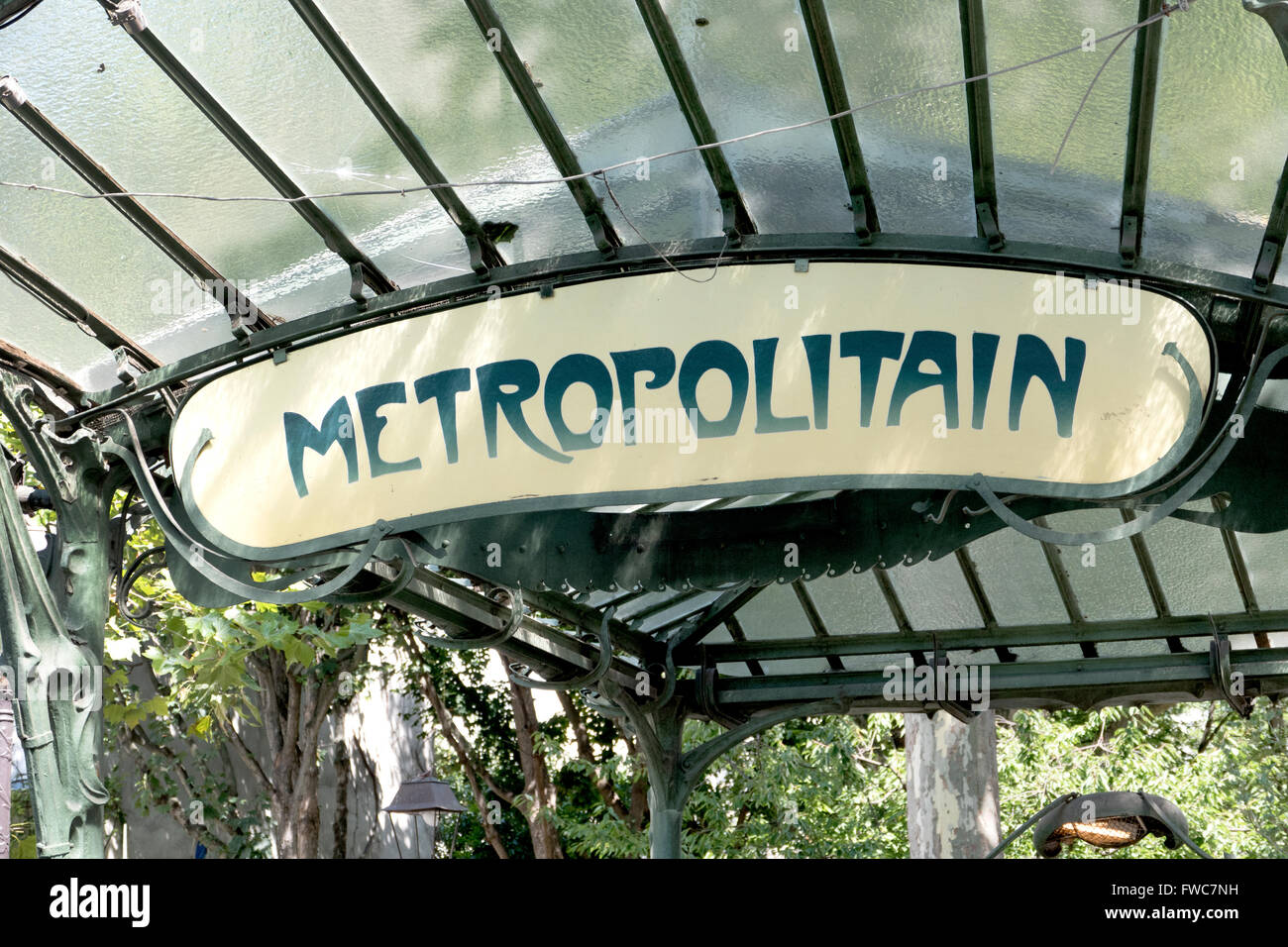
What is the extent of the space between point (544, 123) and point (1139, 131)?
2040 mm

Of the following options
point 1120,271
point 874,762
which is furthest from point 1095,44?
point 874,762

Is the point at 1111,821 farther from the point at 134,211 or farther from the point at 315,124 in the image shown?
the point at 134,211

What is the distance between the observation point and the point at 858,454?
14.7 ft

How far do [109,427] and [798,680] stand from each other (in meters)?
4.10

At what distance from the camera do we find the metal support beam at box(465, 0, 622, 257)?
447cm

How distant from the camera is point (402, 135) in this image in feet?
15.7

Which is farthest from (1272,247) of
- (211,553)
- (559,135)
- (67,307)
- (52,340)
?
(52,340)

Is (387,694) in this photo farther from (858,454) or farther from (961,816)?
(858,454)

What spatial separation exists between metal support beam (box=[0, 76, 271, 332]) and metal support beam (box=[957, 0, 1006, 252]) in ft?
9.88

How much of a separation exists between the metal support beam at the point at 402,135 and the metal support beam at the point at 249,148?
1.39ft

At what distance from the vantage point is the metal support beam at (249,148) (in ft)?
14.4

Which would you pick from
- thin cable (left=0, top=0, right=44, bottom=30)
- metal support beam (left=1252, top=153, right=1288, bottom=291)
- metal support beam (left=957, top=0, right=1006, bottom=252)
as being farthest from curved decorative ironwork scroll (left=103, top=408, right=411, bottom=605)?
metal support beam (left=1252, top=153, right=1288, bottom=291)

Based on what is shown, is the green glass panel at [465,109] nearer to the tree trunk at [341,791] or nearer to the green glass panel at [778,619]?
the green glass panel at [778,619]

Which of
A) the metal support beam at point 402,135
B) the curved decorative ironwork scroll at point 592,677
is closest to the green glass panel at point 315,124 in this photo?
the metal support beam at point 402,135
